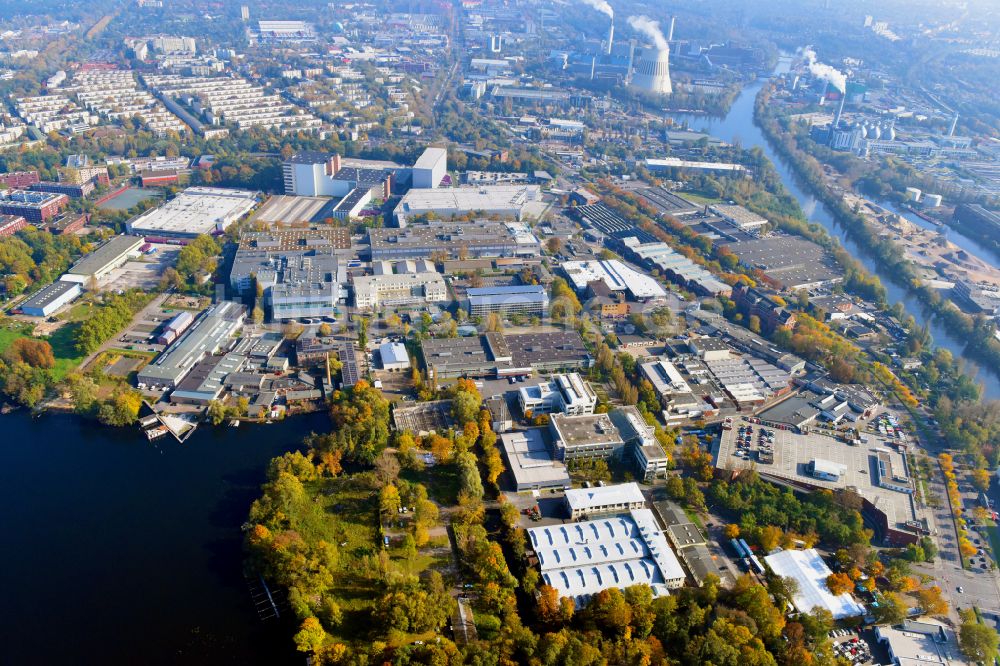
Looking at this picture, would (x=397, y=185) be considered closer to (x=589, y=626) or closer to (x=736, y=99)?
(x=589, y=626)

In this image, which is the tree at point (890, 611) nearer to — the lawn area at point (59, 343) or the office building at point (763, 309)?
the office building at point (763, 309)

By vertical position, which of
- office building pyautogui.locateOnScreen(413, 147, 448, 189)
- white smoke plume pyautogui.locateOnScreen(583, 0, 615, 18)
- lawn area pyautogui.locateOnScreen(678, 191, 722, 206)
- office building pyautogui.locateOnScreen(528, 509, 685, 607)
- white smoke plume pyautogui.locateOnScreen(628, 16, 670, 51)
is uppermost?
white smoke plume pyautogui.locateOnScreen(583, 0, 615, 18)

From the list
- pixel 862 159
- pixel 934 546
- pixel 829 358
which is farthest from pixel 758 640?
pixel 862 159

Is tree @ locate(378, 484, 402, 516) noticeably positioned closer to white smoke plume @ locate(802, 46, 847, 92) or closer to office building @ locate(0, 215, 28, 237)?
office building @ locate(0, 215, 28, 237)

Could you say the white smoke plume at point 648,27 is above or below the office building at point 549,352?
above

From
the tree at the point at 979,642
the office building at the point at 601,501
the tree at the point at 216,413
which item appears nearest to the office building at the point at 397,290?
the tree at the point at 216,413

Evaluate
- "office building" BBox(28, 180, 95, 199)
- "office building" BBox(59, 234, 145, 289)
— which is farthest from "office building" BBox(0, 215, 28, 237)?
"office building" BBox(59, 234, 145, 289)

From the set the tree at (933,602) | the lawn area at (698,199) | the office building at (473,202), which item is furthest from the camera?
the lawn area at (698,199)
